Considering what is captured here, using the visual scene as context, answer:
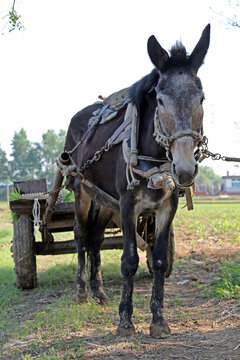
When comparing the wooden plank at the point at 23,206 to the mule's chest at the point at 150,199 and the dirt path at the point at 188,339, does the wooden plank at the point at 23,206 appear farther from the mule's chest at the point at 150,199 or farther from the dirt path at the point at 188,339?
the mule's chest at the point at 150,199

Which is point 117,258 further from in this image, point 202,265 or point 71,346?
point 71,346

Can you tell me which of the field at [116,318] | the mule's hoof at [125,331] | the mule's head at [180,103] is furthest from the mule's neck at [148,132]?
the mule's hoof at [125,331]

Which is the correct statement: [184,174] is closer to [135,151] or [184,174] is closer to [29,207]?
[135,151]

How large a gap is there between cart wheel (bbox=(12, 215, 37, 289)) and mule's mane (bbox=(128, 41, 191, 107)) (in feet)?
10.3

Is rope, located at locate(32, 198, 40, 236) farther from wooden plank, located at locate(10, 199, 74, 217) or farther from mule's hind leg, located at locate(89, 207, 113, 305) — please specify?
mule's hind leg, located at locate(89, 207, 113, 305)

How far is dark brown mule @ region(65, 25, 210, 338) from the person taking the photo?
11.9ft

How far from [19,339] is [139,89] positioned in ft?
9.09

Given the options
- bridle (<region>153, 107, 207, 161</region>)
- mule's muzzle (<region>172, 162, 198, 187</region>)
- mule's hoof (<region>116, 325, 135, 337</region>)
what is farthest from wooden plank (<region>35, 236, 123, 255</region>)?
mule's muzzle (<region>172, 162, 198, 187</region>)

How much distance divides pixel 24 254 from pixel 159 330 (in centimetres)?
311

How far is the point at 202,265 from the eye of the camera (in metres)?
8.20

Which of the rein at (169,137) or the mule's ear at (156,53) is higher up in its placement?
the mule's ear at (156,53)

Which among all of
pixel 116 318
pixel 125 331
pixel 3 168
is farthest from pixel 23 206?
pixel 3 168

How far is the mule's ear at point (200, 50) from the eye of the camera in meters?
4.00

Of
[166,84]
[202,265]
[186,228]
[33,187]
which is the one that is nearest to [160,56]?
[166,84]
